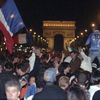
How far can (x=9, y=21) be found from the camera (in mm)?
13859

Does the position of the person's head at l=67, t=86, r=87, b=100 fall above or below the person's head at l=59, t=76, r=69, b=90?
below

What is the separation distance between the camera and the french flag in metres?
13.5

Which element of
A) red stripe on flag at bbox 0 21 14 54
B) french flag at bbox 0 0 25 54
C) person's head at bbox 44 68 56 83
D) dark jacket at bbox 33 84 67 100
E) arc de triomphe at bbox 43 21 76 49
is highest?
arc de triomphe at bbox 43 21 76 49

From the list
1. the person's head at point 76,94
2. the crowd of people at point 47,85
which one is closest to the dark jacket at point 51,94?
the crowd of people at point 47,85

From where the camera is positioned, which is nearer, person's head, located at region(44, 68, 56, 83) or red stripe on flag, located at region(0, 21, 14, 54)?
person's head, located at region(44, 68, 56, 83)

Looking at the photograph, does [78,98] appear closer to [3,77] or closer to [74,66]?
[3,77]

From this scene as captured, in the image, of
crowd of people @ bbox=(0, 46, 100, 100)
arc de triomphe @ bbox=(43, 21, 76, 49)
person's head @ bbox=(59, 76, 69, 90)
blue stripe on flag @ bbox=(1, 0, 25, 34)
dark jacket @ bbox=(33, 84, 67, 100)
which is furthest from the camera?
arc de triomphe @ bbox=(43, 21, 76, 49)

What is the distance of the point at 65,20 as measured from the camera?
5595 inches

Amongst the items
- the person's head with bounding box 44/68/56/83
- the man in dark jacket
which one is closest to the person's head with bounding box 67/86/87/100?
the man in dark jacket

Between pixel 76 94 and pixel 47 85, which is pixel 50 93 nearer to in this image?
pixel 47 85

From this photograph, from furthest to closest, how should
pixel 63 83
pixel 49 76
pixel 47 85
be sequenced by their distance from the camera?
pixel 63 83, pixel 49 76, pixel 47 85

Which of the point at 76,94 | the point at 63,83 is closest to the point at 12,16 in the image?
the point at 63,83

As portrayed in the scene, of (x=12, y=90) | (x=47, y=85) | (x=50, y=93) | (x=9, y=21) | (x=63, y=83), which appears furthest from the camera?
(x=9, y=21)

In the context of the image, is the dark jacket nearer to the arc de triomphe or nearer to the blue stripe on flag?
the blue stripe on flag
